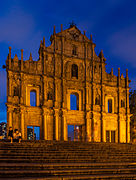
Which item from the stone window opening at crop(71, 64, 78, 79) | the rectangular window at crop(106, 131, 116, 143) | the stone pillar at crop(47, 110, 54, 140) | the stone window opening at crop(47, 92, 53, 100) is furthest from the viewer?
the rectangular window at crop(106, 131, 116, 143)

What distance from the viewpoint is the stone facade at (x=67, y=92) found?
2403 centimetres

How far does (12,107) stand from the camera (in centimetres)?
2303

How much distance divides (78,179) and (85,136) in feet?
60.9

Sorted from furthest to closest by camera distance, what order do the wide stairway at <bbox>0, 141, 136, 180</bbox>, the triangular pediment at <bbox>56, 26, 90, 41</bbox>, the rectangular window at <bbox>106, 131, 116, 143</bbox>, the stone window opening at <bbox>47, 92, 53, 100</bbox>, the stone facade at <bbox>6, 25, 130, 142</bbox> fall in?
the rectangular window at <bbox>106, 131, 116, 143</bbox>
the triangular pediment at <bbox>56, 26, 90, 41</bbox>
the stone window opening at <bbox>47, 92, 53, 100</bbox>
the stone facade at <bbox>6, 25, 130, 142</bbox>
the wide stairway at <bbox>0, 141, 136, 180</bbox>

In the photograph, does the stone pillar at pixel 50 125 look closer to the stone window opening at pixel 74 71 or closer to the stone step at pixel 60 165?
the stone window opening at pixel 74 71

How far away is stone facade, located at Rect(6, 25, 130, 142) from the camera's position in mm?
24031

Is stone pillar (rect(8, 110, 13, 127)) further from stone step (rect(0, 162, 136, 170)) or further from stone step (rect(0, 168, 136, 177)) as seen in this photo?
stone step (rect(0, 168, 136, 177))

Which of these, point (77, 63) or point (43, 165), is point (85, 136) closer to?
point (77, 63)

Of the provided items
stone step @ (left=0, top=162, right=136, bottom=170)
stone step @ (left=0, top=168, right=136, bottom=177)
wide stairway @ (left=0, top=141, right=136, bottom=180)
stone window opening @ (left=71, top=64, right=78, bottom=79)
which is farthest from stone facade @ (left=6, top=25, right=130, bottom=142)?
stone step @ (left=0, top=168, right=136, bottom=177)

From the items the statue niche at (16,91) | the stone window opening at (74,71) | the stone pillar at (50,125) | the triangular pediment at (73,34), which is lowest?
the stone pillar at (50,125)

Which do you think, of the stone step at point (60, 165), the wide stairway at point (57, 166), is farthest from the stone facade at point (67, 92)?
the stone step at point (60, 165)

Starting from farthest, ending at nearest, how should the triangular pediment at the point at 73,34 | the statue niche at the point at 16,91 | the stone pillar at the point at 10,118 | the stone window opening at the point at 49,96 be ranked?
the triangular pediment at the point at 73,34 → the stone window opening at the point at 49,96 → the statue niche at the point at 16,91 → the stone pillar at the point at 10,118

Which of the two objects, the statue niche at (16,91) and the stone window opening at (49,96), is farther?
the stone window opening at (49,96)

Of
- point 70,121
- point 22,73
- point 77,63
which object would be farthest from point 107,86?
point 22,73
